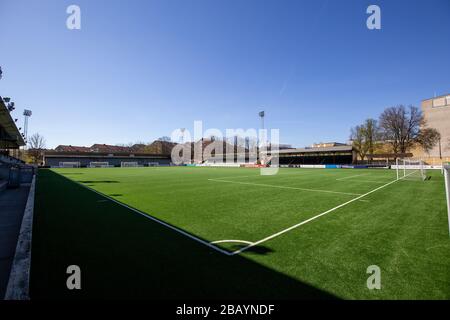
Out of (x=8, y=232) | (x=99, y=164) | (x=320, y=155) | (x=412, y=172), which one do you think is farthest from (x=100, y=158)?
(x=412, y=172)

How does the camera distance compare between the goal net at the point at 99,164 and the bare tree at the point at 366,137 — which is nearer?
the bare tree at the point at 366,137

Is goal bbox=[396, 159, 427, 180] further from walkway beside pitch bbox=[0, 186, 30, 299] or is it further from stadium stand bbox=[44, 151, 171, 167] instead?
stadium stand bbox=[44, 151, 171, 167]

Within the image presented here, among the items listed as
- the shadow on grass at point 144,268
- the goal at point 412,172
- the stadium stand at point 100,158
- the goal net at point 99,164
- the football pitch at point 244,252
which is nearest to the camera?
the shadow on grass at point 144,268

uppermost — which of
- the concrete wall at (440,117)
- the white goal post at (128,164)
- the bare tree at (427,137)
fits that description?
the concrete wall at (440,117)

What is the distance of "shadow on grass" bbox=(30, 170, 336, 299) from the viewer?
3.01 metres

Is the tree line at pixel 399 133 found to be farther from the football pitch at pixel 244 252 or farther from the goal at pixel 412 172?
the football pitch at pixel 244 252

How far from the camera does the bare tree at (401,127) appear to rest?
5072 cm

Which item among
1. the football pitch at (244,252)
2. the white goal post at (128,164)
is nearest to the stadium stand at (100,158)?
the white goal post at (128,164)

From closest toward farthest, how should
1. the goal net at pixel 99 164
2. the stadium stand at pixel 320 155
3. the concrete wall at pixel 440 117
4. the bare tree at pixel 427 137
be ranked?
the bare tree at pixel 427 137 → the stadium stand at pixel 320 155 → the concrete wall at pixel 440 117 → the goal net at pixel 99 164

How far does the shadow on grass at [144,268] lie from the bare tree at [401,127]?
6369cm

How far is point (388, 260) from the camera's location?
4035 mm
